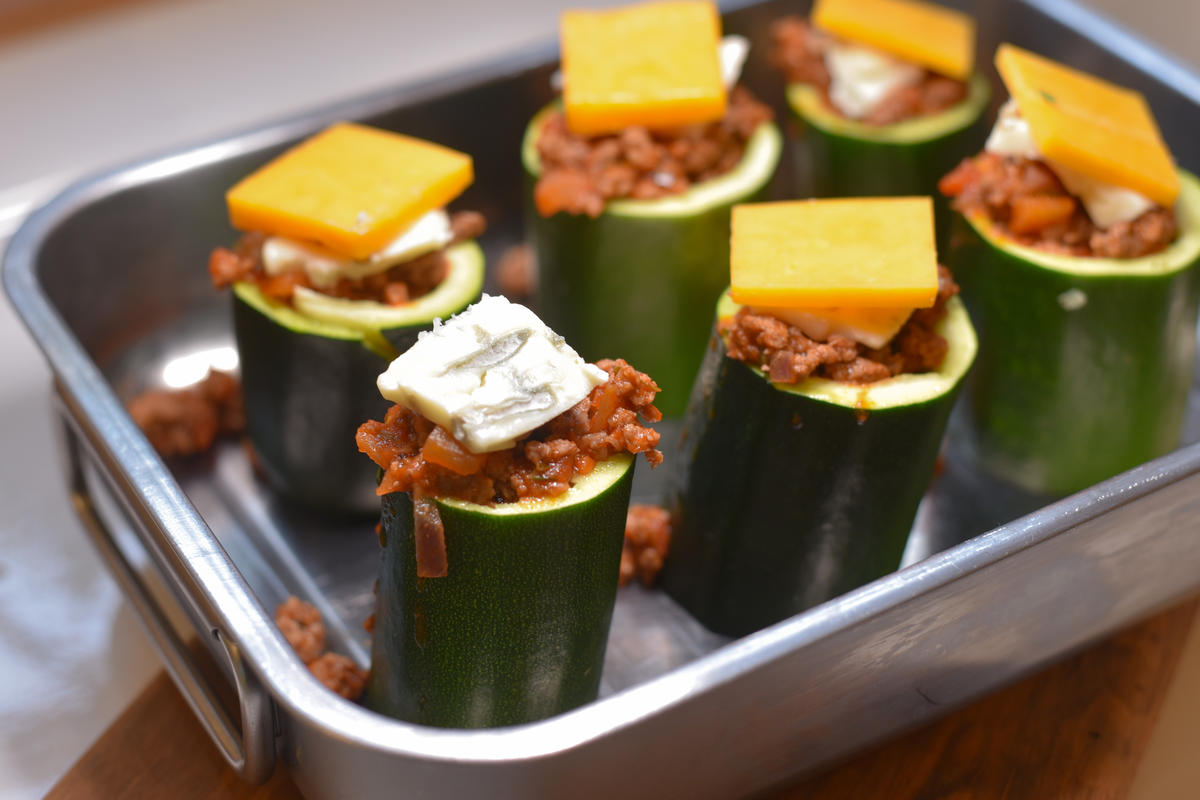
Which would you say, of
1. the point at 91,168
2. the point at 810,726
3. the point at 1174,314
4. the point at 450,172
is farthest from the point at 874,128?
the point at 91,168

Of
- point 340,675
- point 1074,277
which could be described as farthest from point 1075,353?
point 340,675

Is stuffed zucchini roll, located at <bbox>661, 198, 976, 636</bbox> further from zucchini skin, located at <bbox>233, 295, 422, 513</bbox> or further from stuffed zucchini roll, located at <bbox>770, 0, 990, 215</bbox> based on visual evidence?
stuffed zucchini roll, located at <bbox>770, 0, 990, 215</bbox>

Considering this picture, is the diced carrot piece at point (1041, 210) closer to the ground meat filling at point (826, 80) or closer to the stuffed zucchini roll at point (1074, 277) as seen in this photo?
the stuffed zucchini roll at point (1074, 277)

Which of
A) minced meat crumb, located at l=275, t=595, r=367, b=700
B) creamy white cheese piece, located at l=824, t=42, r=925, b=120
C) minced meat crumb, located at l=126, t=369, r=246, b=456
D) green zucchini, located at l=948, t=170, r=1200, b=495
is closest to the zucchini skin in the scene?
minced meat crumb, located at l=126, t=369, r=246, b=456

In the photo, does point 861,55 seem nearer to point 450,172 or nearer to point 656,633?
point 450,172

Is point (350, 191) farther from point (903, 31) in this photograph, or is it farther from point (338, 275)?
point (903, 31)

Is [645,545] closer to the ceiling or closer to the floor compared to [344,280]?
closer to the floor
